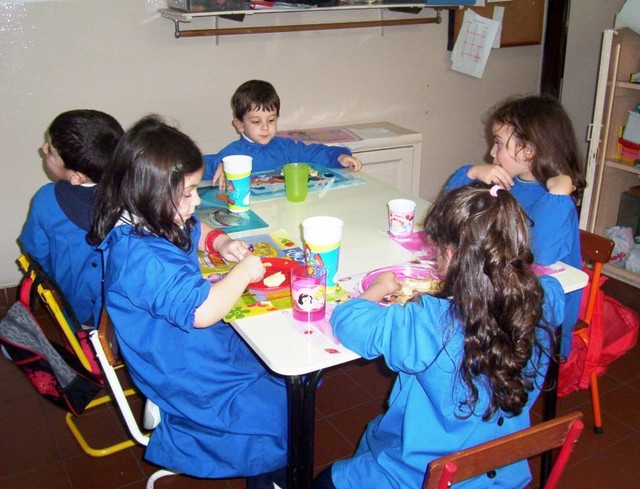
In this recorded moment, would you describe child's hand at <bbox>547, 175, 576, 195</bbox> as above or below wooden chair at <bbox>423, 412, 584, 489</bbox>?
above

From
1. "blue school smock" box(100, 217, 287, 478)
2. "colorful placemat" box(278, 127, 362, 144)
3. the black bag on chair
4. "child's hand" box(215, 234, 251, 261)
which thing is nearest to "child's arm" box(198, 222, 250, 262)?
"child's hand" box(215, 234, 251, 261)

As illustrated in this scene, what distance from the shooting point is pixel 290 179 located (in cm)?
202

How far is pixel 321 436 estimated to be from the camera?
214 cm

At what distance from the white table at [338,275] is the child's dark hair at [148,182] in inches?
10.9

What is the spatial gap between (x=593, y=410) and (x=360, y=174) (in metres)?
1.17

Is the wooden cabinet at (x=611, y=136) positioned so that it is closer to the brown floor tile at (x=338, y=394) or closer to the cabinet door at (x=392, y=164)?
the cabinet door at (x=392, y=164)

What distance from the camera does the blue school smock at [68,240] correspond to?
1.76 m

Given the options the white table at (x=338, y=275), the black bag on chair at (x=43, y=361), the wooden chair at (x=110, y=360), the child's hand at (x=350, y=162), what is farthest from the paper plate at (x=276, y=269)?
the child's hand at (x=350, y=162)

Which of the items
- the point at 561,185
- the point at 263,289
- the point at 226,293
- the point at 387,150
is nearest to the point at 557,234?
the point at 561,185

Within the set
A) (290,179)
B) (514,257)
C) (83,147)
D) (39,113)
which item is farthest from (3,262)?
(514,257)

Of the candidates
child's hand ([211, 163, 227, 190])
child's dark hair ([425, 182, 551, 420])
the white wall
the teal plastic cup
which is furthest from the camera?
the white wall

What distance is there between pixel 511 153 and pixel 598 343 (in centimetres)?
69

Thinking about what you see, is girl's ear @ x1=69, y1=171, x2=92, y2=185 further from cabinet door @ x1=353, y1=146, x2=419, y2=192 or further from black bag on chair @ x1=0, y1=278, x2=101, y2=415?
cabinet door @ x1=353, y1=146, x2=419, y2=192

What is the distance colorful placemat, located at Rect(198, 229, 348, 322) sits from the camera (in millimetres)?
1379
